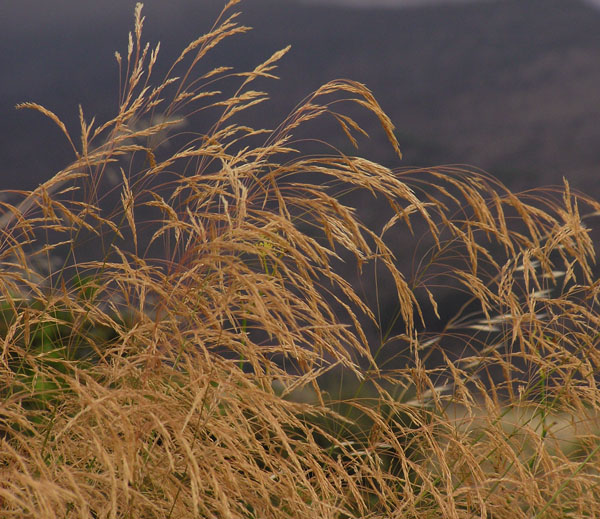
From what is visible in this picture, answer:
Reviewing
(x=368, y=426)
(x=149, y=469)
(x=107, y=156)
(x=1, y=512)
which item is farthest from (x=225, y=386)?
(x=368, y=426)

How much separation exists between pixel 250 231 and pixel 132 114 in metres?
0.53

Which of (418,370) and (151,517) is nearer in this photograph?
(151,517)

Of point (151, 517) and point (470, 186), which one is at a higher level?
point (470, 186)

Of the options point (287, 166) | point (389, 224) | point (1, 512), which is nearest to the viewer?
point (1, 512)

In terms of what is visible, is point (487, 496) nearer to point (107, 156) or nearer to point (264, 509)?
point (264, 509)

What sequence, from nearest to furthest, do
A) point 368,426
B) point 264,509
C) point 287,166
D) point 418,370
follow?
point 264,509 → point 287,166 → point 418,370 → point 368,426

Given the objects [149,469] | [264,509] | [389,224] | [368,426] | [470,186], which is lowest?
[368,426]

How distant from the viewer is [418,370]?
159 centimetres

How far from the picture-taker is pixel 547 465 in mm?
1486

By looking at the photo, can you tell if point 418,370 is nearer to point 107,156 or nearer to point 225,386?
point 225,386

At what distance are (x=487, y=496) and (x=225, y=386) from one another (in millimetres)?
674

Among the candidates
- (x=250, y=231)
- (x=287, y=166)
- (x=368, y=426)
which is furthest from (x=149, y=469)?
(x=368, y=426)

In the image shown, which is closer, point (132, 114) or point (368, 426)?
point (132, 114)

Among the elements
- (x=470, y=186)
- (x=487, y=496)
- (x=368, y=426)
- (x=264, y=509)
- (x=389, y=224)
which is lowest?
(x=368, y=426)
